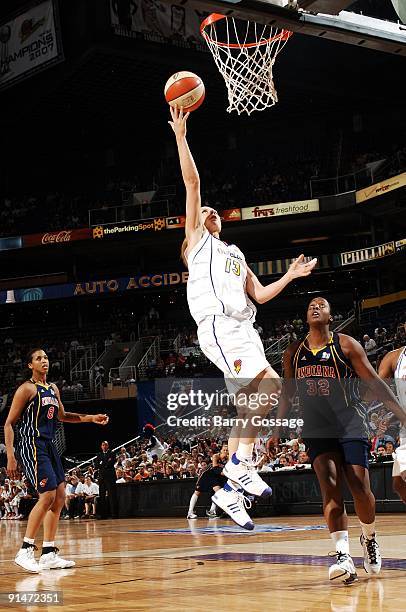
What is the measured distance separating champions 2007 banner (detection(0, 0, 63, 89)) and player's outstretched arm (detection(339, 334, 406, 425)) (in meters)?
24.8

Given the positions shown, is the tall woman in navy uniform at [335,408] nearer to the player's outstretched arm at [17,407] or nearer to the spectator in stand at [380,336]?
the player's outstretched arm at [17,407]

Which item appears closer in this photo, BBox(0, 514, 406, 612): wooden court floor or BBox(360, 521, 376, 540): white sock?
BBox(0, 514, 406, 612): wooden court floor

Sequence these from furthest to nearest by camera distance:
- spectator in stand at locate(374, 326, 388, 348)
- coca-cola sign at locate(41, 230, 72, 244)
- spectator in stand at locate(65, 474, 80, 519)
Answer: coca-cola sign at locate(41, 230, 72, 244)
spectator in stand at locate(374, 326, 388, 348)
spectator in stand at locate(65, 474, 80, 519)

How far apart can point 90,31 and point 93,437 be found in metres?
13.9

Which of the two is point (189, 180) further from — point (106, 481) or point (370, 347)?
point (370, 347)

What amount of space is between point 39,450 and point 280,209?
2278 cm

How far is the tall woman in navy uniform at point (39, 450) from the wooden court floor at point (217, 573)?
26 cm

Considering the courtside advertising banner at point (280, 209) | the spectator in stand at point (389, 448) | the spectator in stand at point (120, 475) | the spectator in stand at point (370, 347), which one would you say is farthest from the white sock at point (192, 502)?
the courtside advertising banner at point (280, 209)

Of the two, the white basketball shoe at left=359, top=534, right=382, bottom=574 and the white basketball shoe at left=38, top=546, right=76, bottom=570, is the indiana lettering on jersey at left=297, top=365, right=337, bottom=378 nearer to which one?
the white basketball shoe at left=359, top=534, right=382, bottom=574

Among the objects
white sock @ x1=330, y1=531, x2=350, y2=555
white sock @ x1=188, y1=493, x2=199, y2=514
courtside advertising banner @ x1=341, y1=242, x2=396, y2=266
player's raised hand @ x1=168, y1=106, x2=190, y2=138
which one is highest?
courtside advertising banner @ x1=341, y1=242, x2=396, y2=266

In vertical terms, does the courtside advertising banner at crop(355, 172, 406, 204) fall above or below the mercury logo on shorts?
above

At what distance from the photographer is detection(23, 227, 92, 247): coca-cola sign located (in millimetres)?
32438

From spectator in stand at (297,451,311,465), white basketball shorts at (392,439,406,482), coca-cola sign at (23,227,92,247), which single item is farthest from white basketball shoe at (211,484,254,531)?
coca-cola sign at (23,227,92,247)

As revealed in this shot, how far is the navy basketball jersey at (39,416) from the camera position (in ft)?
28.1
